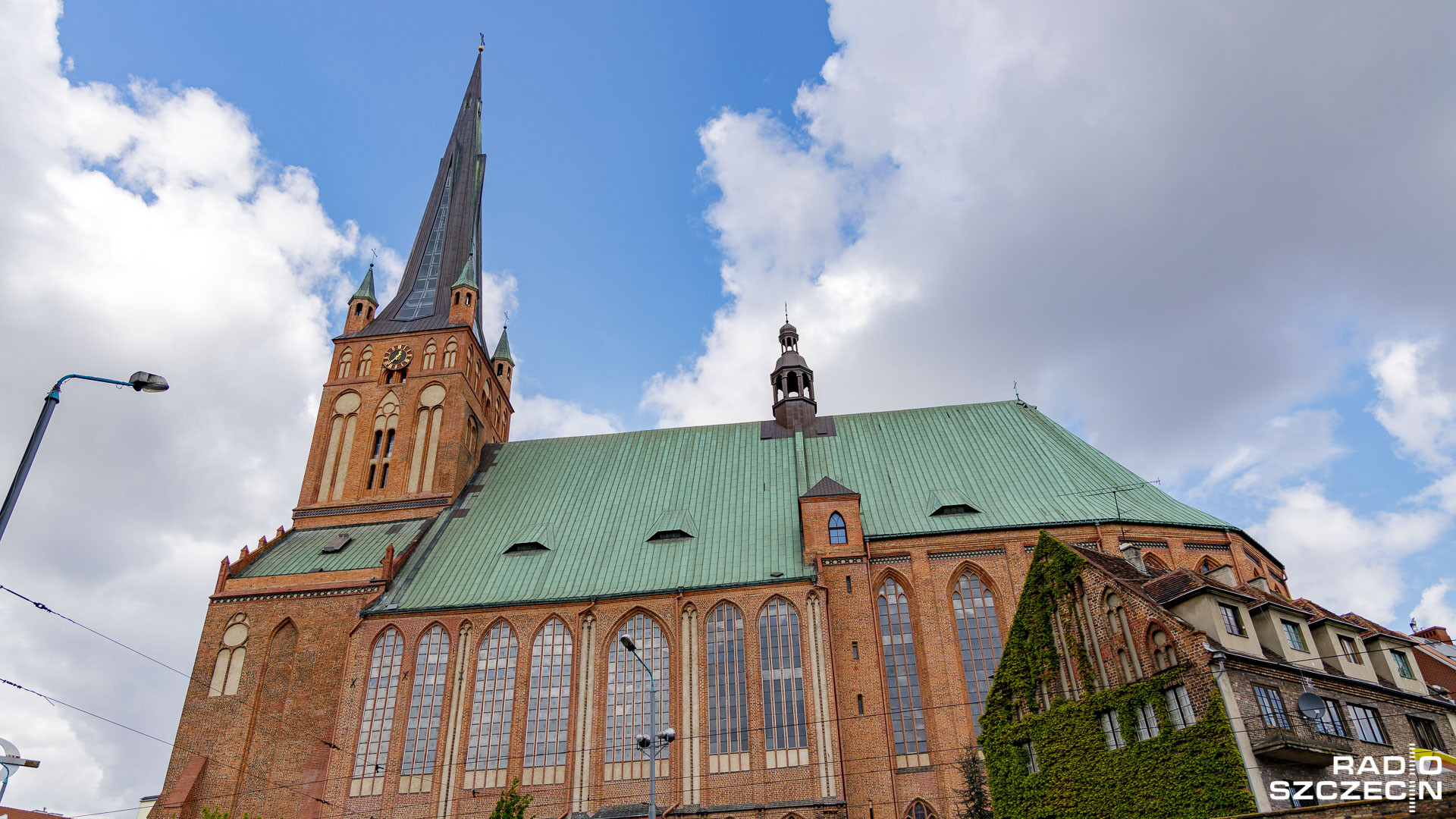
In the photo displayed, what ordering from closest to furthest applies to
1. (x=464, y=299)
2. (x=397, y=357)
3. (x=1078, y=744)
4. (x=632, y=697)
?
(x=1078, y=744) → (x=632, y=697) → (x=397, y=357) → (x=464, y=299)

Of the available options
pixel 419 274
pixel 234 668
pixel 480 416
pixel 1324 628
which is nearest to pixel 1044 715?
pixel 1324 628

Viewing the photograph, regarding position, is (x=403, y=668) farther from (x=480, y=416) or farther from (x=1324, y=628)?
(x=1324, y=628)

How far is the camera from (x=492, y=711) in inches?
1518

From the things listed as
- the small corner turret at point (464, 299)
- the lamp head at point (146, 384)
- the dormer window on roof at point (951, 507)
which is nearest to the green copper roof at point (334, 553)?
the small corner turret at point (464, 299)

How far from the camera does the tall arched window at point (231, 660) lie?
40438 mm

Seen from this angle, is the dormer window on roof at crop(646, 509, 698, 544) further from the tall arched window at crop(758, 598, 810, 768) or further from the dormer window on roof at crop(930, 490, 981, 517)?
the dormer window on roof at crop(930, 490, 981, 517)

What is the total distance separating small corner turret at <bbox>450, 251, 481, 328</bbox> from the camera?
2119 inches

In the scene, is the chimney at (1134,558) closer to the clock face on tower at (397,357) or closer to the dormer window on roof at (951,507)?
the dormer window on roof at (951,507)

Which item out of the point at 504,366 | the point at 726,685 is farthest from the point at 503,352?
the point at 726,685

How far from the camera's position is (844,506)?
135 ft

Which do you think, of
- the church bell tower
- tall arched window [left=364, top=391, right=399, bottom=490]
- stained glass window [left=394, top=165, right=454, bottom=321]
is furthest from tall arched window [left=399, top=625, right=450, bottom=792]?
stained glass window [left=394, top=165, right=454, bottom=321]

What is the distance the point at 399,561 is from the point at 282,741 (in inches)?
344

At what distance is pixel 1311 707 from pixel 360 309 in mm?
50207

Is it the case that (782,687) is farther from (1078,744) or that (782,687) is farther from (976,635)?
(1078,744)
